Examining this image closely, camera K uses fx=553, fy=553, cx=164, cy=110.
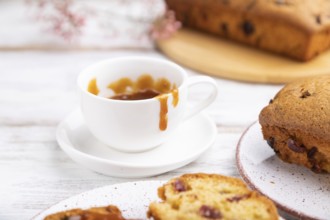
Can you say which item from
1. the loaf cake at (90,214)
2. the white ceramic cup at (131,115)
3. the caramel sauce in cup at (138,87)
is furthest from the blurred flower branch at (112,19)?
the loaf cake at (90,214)

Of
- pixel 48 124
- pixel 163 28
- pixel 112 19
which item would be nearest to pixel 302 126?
pixel 48 124

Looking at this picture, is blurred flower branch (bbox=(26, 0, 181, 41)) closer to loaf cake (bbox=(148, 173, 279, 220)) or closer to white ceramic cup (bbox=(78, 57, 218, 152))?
white ceramic cup (bbox=(78, 57, 218, 152))

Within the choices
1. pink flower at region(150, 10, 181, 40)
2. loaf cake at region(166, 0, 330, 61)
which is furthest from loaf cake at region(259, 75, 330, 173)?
pink flower at region(150, 10, 181, 40)

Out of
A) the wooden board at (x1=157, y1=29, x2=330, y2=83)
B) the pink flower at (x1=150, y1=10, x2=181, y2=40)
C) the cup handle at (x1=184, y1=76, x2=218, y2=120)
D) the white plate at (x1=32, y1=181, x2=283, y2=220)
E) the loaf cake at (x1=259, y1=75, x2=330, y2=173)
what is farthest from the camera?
the pink flower at (x1=150, y1=10, x2=181, y2=40)

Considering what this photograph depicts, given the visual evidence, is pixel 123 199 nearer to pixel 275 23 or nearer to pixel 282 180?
pixel 282 180

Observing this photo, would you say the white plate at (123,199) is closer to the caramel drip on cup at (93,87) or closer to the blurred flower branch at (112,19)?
the caramel drip on cup at (93,87)

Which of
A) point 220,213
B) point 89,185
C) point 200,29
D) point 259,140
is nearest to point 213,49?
point 200,29

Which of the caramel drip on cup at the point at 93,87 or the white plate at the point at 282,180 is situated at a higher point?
the caramel drip on cup at the point at 93,87
